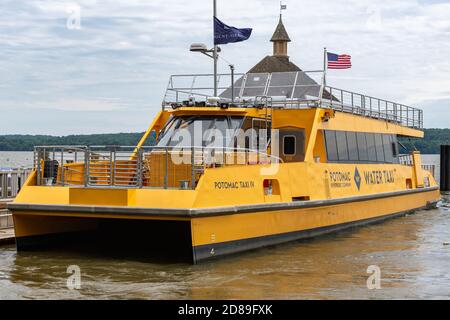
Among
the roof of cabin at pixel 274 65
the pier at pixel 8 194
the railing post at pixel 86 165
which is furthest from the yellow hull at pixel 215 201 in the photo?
the roof of cabin at pixel 274 65

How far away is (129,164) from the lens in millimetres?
13602

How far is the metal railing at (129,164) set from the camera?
13.5m

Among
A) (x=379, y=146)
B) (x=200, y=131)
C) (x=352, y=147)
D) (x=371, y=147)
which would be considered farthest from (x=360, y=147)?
(x=200, y=131)

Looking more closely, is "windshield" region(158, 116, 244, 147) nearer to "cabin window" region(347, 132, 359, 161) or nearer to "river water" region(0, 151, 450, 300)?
"river water" region(0, 151, 450, 300)

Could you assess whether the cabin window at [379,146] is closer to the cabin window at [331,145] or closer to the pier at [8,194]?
the cabin window at [331,145]

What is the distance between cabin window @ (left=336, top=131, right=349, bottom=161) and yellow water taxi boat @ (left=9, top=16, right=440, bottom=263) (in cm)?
3

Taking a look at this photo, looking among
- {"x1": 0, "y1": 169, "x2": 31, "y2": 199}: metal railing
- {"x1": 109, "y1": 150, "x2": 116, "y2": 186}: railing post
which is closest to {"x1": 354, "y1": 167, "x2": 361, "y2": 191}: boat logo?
{"x1": 109, "y1": 150, "x2": 116, "y2": 186}: railing post

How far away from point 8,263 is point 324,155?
7.95 metres

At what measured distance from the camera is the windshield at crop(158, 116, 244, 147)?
50.0 ft

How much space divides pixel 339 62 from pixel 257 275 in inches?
454

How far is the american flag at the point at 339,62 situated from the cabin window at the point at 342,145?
400 cm

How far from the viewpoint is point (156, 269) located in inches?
491

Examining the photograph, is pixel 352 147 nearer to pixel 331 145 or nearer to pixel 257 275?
pixel 331 145
